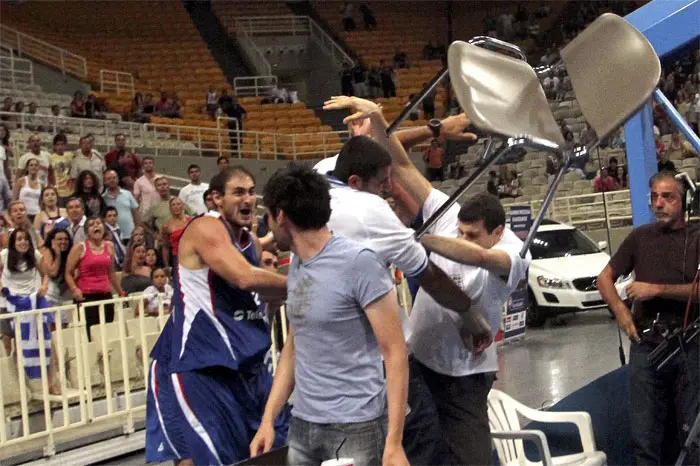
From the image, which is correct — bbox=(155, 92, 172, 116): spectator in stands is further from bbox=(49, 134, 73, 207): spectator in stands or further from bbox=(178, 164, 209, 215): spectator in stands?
bbox=(178, 164, 209, 215): spectator in stands

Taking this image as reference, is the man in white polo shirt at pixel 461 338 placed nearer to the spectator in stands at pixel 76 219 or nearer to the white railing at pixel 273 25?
the spectator in stands at pixel 76 219

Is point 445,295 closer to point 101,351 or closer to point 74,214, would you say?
point 101,351

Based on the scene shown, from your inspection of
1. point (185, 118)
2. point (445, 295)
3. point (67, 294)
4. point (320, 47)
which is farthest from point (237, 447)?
point (320, 47)

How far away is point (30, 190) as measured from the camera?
421 inches

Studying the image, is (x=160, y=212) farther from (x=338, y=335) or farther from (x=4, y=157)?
(x=338, y=335)

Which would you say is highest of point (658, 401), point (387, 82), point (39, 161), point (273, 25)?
point (273, 25)

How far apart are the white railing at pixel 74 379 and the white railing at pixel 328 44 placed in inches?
670

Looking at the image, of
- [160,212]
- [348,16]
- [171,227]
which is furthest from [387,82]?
[171,227]

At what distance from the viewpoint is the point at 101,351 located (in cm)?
688

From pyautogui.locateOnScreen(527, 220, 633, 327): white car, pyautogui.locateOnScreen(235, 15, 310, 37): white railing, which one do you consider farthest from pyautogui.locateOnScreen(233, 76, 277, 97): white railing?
pyautogui.locateOnScreen(527, 220, 633, 327): white car

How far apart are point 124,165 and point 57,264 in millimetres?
5107

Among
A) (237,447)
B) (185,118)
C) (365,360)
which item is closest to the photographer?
(365,360)

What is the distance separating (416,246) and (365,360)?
421 millimetres

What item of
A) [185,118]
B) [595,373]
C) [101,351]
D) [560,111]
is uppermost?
[185,118]
